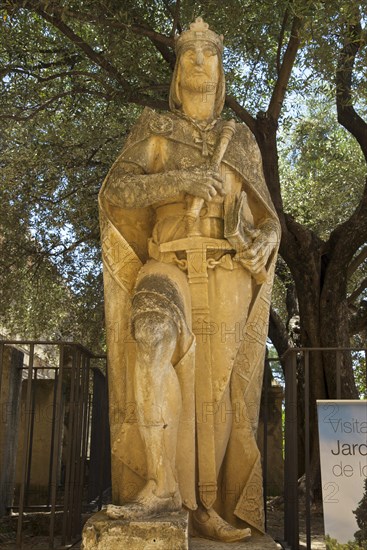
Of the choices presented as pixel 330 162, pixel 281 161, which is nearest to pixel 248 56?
pixel 330 162

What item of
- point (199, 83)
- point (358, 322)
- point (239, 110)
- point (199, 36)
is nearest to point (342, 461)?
point (199, 83)

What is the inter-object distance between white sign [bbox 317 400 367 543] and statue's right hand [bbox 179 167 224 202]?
167cm

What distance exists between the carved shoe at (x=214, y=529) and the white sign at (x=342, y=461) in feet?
2.16

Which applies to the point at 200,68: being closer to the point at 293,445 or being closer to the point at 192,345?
the point at 192,345

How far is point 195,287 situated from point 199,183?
704mm

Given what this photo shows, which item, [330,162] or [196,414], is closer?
[196,414]

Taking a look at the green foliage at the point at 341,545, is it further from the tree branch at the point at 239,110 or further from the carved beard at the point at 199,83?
the tree branch at the point at 239,110

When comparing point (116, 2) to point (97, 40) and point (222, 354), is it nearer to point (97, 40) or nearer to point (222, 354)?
point (97, 40)

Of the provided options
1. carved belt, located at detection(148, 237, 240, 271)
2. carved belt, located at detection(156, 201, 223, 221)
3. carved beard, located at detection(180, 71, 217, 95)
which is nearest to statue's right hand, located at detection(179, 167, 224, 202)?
carved belt, located at detection(156, 201, 223, 221)

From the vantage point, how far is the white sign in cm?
521

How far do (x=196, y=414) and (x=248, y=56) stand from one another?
267 inches

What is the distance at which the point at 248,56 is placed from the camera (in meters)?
10.7

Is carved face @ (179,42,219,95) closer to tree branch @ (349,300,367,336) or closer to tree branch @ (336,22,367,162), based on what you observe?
tree branch @ (336,22,367,162)

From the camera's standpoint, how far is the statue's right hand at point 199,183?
5.20 meters
